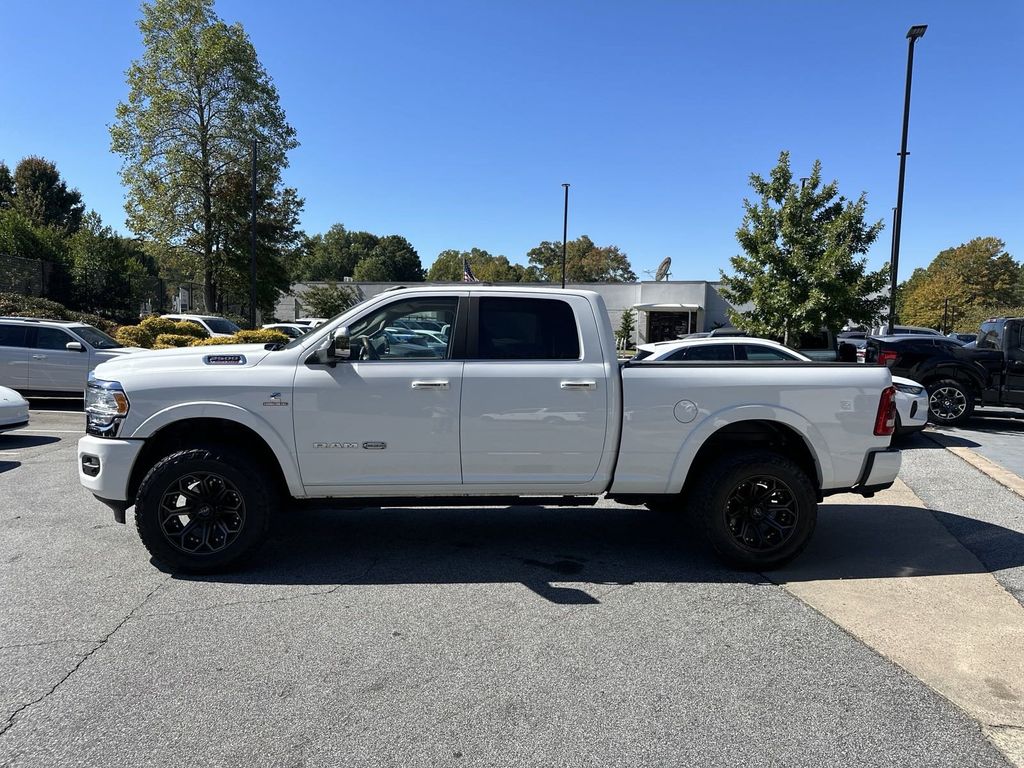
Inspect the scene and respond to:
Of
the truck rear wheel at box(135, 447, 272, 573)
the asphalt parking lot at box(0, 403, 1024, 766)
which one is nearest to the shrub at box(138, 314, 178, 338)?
the asphalt parking lot at box(0, 403, 1024, 766)

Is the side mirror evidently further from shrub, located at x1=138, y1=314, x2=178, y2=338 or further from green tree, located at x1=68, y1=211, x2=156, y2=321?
green tree, located at x1=68, y1=211, x2=156, y2=321

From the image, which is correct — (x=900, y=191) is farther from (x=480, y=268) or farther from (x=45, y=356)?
(x=480, y=268)

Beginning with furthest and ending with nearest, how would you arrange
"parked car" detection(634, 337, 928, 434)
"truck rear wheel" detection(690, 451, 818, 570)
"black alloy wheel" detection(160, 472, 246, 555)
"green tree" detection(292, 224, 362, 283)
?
1. "green tree" detection(292, 224, 362, 283)
2. "parked car" detection(634, 337, 928, 434)
3. "truck rear wheel" detection(690, 451, 818, 570)
4. "black alloy wheel" detection(160, 472, 246, 555)

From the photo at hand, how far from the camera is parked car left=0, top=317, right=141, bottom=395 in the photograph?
1248 cm

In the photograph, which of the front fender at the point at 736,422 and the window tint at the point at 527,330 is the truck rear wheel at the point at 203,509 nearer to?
the window tint at the point at 527,330

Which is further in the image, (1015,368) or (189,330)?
(189,330)

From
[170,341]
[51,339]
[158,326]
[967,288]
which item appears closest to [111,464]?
[51,339]

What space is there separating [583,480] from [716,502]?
95cm

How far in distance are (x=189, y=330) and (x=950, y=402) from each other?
18.2 m

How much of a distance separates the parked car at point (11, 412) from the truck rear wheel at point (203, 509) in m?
6.02

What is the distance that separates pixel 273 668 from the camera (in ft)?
11.5

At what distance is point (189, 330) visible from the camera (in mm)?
18922

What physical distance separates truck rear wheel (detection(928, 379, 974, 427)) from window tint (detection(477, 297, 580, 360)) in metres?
9.66

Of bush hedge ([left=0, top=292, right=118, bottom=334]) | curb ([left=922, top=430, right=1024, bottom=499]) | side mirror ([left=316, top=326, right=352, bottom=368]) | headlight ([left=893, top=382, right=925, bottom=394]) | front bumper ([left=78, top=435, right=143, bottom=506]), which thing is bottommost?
curb ([left=922, top=430, right=1024, bottom=499])
